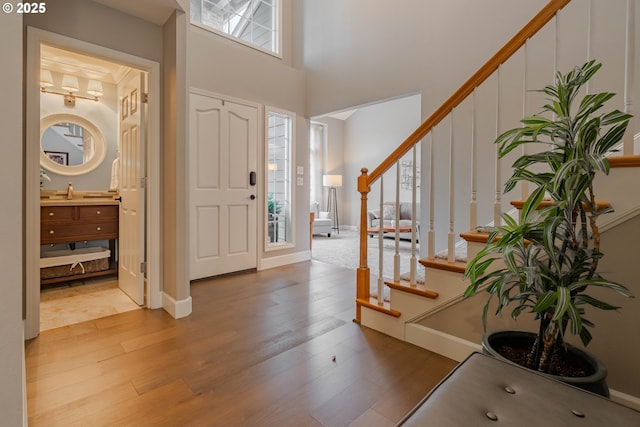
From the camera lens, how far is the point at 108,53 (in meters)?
2.33

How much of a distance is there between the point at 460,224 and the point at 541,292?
6.50 feet

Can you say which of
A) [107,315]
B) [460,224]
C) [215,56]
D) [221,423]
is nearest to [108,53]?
[215,56]

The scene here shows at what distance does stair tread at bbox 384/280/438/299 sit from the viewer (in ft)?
6.13

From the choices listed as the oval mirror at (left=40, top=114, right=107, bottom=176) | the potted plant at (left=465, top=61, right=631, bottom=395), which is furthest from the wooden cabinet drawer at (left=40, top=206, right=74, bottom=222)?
the potted plant at (left=465, top=61, right=631, bottom=395)

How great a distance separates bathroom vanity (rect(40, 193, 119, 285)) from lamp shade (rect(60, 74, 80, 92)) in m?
1.22

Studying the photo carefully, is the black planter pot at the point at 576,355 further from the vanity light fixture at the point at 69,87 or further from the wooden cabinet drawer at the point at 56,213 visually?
the vanity light fixture at the point at 69,87

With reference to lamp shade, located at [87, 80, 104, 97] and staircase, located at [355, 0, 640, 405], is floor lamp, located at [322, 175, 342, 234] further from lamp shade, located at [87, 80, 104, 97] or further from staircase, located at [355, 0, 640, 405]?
lamp shade, located at [87, 80, 104, 97]

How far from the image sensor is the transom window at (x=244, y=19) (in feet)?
12.0

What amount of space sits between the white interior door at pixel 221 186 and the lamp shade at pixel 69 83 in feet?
4.79

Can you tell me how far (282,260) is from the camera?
4.20m

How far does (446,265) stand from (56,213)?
357 cm

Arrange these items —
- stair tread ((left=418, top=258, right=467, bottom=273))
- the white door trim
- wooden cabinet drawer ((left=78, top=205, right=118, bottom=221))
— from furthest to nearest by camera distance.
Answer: wooden cabinet drawer ((left=78, top=205, right=118, bottom=221)) → the white door trim → stair tread ((left=418, top=258, right=467, bottom=273))

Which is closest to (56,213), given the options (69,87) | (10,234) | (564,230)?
(69,87)

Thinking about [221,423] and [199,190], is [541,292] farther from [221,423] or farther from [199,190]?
[199,190]
